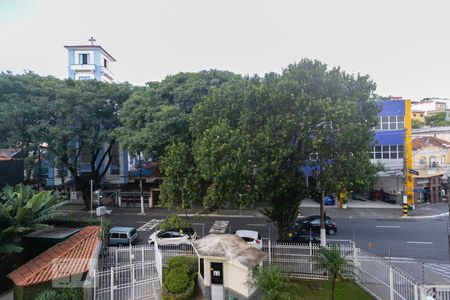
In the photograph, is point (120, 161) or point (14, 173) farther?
point (120, 161)

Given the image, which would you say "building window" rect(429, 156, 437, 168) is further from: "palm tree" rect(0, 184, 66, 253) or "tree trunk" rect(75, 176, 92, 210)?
"tree trunk" rect(75, 176, 92, 210)

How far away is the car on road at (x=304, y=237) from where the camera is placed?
20686 mm

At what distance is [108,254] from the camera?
17406 mm

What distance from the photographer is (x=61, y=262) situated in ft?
43.4

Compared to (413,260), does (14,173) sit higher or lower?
higher

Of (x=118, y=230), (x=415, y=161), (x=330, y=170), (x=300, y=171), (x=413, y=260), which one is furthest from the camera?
(x=415, y=161)

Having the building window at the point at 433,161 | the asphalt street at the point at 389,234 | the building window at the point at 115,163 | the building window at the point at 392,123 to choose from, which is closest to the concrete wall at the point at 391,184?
the building window at the point at 433,161

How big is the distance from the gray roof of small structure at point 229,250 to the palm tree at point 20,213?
24.0 ft

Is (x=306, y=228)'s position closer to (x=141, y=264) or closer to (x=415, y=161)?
(x=141, y=264)

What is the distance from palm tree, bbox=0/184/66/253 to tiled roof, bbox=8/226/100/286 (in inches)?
38.7

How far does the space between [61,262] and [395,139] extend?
31563 millimetres

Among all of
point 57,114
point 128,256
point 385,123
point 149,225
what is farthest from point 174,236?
point 385,123

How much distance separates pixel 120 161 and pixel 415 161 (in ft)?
107

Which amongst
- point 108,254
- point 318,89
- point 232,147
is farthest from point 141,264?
point 318,89
